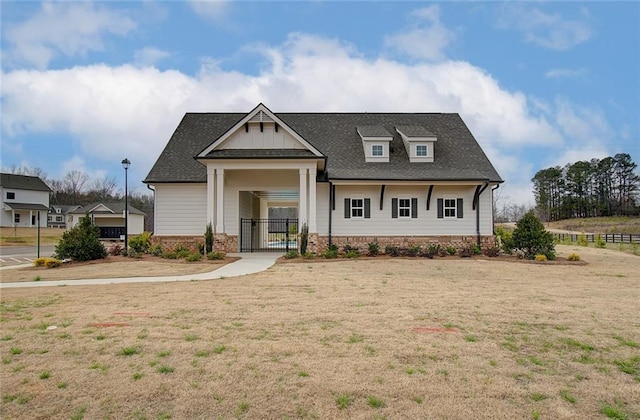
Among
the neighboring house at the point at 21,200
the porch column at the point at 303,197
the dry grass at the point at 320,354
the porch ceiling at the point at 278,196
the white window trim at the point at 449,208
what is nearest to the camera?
the dry grass at the point at 320,354

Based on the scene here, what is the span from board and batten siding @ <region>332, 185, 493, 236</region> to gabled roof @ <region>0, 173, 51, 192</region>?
53.4m

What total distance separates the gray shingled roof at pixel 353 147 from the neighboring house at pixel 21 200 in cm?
4025

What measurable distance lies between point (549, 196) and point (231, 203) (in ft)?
261

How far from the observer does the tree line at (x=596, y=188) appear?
78.3 metres

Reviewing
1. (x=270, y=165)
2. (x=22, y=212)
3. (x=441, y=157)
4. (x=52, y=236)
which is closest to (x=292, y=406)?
(x=270, y=165)

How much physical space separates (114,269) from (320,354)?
39.0ft

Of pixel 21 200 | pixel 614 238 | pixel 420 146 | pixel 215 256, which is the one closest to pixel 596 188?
pixel 614 238

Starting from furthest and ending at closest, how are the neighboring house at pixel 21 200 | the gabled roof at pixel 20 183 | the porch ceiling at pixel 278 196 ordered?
the gabled roof at pixel 20 183 < the neighboring house at pixel 21 200 < the porch ceiling at pixel 278 196

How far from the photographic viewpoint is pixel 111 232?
5144 cm

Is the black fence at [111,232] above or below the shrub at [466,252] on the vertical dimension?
above

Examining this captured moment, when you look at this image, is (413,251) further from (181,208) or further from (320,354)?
(320,354)

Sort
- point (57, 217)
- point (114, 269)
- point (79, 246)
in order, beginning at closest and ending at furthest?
1. point (114, 269)
2. point (79, 246)
3. point (57, 217)

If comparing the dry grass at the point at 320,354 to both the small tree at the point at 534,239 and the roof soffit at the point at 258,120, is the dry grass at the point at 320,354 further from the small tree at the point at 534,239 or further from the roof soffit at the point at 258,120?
the roof soffit at the point at 258,120

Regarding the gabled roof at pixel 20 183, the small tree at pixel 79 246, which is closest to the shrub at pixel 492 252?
the small tree at pixel 79 246
